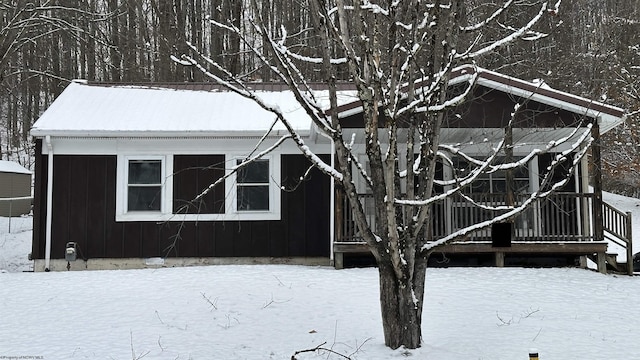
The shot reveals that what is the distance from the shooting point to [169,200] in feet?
39.4

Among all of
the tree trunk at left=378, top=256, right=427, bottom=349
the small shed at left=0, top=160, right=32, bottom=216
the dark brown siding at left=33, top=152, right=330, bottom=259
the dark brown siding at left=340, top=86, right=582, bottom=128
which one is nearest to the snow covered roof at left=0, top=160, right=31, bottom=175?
the small shed at left=0, top=160, right=32, bottom=216

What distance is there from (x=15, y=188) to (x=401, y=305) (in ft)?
92.9

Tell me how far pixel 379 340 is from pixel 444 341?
A: 76 cm

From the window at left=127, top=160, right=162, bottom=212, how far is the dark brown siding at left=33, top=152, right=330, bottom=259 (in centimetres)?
33

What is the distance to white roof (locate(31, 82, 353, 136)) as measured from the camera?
1167 centimetres

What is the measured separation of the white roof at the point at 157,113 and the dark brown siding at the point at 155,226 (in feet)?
2.30

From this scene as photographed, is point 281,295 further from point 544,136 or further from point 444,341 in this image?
point 544,136

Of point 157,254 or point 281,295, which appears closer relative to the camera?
point 281,295

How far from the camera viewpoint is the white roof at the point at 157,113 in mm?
11672

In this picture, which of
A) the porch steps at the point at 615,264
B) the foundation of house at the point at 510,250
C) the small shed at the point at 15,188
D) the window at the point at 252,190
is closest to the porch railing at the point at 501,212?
the foundation of house at the point at 510,250

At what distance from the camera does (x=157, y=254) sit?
1200 cm

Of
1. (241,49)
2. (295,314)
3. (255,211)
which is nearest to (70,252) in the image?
(255,211)

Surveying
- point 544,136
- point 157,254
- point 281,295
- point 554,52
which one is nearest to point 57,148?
point 157,254

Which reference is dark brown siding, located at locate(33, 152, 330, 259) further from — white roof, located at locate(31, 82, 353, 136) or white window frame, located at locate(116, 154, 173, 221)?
white roof, located at locate(31, 82, 353, 136)
